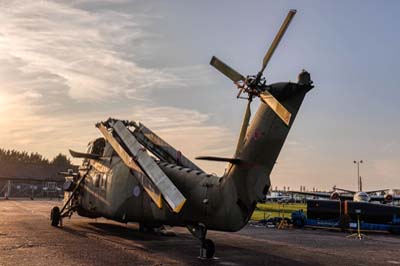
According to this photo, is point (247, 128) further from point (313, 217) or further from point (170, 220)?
point (313, 217)

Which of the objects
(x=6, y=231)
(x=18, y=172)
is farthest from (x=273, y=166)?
(x=18, y=172)

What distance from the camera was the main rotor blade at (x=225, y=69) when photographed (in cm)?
1334

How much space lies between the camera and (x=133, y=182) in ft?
60.2

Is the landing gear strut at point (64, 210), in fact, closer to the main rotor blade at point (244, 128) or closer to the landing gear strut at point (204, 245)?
the landing gear strut at point (204, 245)

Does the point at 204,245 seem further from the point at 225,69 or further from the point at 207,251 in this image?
the point at 225,69

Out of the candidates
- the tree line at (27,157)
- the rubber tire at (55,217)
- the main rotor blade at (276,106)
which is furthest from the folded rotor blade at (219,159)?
the tree line at (27,157)

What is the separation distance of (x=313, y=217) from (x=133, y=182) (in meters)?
18.8

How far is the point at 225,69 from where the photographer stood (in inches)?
531

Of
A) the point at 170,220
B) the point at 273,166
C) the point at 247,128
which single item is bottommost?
the point at 170,220

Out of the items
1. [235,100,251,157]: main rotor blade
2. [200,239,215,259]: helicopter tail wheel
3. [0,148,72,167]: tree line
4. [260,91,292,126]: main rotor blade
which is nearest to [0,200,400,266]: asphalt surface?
[200,239,215,259]: helicopter tail wheel

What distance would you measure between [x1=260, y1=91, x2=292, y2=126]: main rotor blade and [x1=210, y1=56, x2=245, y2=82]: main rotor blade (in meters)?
1.15

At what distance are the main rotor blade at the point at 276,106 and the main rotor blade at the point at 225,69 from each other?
115 cm

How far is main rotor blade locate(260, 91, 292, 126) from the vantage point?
10992 mm

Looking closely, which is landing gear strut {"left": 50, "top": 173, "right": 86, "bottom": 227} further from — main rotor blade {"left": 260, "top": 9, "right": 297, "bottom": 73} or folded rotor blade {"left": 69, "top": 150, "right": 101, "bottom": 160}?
main rotor blade {"left": 260, "top": 9, "right": 297, "bottom": 73}
